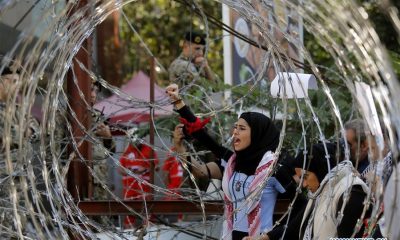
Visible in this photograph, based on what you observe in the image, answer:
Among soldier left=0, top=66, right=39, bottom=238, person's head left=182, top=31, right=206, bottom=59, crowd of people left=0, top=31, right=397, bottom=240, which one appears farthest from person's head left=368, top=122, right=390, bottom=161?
person's head left=182, top=31, right=206, bottom=59

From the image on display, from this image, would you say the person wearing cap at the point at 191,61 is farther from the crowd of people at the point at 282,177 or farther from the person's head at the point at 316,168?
the person's head at the point at 316,168

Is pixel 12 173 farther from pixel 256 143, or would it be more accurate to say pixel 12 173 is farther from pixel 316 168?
pixel 256 143

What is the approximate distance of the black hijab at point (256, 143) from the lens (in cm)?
732

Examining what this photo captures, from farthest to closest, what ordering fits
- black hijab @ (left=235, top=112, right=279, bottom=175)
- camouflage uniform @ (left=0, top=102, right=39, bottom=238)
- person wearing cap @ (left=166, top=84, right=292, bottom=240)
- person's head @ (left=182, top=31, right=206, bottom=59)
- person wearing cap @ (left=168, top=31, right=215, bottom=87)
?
person's head @ (left=182, top=31, right=206, bottom=59) → person wearing cap @ (left=168, top=31, right=215, bottom=87) → black hijab @ (left=235, top=112, right=279, bottom=175) → person wearing cap @ (left=166, top=84, right=292, bottom=240) → camouflage uniform @ (left=0, top=102, right=39, bottom=238)

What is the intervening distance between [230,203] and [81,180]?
197cm

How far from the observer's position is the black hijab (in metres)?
7.32

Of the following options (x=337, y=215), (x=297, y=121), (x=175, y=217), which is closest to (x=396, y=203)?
(x=337, y=215)

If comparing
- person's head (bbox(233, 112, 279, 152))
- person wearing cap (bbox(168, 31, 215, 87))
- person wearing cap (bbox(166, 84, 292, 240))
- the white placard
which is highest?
person wearing cap (bbox(168, 31, 215, 87))

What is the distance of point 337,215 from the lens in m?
6.22

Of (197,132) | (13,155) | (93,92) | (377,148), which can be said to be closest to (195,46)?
(93,92)

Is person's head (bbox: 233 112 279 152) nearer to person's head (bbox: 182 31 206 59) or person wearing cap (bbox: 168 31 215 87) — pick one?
person wearing cap (bbox: 168 31 215 87)

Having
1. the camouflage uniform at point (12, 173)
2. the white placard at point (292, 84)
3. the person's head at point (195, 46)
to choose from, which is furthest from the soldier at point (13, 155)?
the person's head at point (195, 46)

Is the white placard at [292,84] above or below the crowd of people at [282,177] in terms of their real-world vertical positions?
above

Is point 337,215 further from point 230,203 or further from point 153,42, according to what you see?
point 153,42
